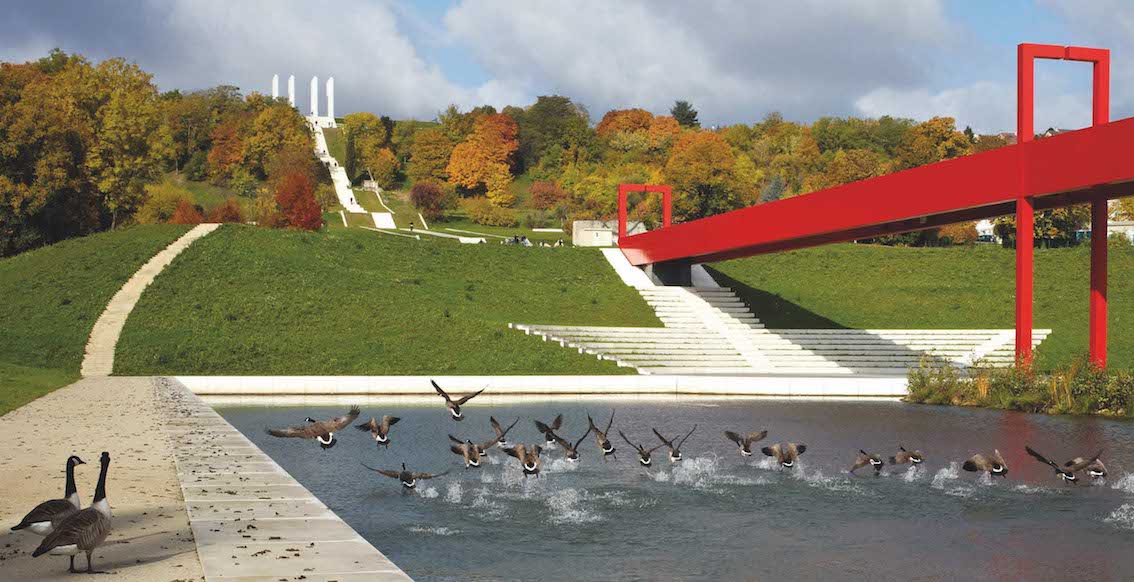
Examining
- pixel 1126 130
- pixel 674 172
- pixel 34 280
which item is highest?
pixel 674 172

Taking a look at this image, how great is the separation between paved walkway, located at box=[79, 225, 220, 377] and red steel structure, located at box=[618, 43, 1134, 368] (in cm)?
2164

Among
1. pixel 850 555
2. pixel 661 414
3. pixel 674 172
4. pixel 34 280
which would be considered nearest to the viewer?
pixel 850 555

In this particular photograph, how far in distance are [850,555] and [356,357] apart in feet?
77.6

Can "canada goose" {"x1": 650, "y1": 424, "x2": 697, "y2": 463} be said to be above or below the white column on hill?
below

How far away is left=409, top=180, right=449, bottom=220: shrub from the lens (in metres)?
105

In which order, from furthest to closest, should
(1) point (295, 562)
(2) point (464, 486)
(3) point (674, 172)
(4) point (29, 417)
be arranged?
(3) point (674, 172) → (4) point (29, 417) → (2) point (464, 486) → (1) point (295, 562)

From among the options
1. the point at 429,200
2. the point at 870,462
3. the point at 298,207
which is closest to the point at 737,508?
the point at 870,462

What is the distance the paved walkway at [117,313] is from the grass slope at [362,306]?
44 cm

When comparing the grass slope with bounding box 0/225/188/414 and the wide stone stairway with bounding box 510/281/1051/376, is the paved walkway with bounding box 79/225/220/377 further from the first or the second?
the wide stone stairway with bounding box 510/281/1051/376

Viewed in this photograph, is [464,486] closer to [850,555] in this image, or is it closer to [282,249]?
[850,555]

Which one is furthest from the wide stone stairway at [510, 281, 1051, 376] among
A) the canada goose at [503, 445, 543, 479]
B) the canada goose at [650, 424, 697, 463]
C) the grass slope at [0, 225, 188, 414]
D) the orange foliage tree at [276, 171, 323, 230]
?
the orange foliage tree at [276, 171, 323, 230]

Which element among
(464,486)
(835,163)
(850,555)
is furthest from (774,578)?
(835,163)

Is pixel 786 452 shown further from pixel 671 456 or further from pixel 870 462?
pixel 671 456

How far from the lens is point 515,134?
5157 inches
